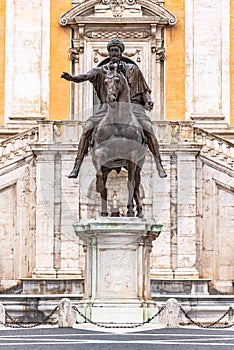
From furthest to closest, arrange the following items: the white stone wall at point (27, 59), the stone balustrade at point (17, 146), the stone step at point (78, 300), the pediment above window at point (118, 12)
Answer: the white stone wall at point (27, 59) → the pediment above window at point (118, 12) → the stone balustrade at point (17, 146) → the stone step at point (78, 300)

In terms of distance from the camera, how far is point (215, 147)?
32.8m

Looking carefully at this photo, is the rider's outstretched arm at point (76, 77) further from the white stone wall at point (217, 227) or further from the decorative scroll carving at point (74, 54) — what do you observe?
the decorative scroll carving at point (74, 54)

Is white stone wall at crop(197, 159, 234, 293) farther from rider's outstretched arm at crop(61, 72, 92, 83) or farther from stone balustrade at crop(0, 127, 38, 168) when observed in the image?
rider's outstretched arm at crop(61, 72, 92, 83)

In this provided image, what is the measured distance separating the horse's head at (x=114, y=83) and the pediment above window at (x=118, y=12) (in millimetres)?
17411

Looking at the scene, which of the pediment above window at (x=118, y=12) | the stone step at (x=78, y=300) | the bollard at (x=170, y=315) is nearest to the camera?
the bollard at (x=170, y=315)

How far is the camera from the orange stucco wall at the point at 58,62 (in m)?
37.8

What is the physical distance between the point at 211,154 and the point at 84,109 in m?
6.21

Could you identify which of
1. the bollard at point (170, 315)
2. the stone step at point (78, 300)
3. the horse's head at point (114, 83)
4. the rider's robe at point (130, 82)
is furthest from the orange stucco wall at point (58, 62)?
the bollard at point (170, 315)

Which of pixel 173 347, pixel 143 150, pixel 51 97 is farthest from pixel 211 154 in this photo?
pixel 173 347

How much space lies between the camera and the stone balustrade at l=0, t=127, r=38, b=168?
107 feet

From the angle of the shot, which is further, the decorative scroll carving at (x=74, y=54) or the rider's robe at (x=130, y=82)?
the decorative scroll carving at (x=74, y=54)

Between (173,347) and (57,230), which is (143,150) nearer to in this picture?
(173,347)

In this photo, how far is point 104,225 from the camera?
1973 cm

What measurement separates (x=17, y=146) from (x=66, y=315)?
13.5m
